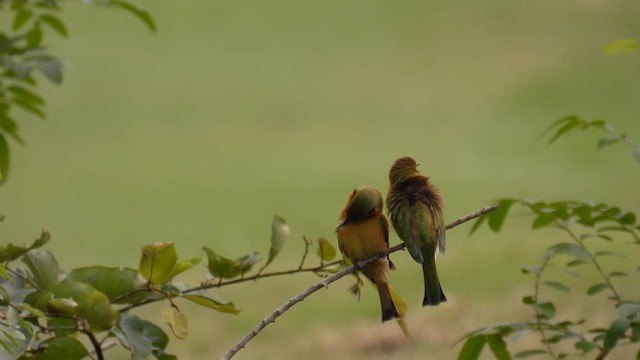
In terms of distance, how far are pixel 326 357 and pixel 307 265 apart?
0.22m

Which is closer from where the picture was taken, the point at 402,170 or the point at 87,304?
the point at 87,304

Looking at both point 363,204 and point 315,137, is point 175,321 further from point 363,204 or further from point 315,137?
point 315,137

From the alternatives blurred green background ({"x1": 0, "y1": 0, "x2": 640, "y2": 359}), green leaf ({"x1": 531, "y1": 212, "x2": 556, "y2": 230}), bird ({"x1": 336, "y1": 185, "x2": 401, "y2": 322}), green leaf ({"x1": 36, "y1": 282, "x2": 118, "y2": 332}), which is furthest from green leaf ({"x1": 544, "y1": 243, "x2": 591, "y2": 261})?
blurred green background ({"x1": 0, "y1": 0, "x2": 640, "y2": 359})

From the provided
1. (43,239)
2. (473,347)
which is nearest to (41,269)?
(43,239)

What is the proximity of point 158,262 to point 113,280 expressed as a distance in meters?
0.06

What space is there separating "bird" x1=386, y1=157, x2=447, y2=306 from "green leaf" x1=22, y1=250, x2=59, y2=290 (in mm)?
256

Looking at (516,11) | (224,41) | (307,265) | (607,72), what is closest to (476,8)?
(516,11)

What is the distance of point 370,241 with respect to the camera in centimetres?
85

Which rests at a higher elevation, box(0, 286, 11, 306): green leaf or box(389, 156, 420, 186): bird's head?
box(389, 156, 420, 186): bird's head

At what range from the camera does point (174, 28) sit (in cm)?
248

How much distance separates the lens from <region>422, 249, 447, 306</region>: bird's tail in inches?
28.0

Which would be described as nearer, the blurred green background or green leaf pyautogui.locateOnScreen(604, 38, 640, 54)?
green leaf pyautogui.locateOnScreen(604, 38, 640, 54)

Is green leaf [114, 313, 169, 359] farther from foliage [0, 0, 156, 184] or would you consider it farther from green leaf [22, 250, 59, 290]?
foliage [0, 0, 156, 184]

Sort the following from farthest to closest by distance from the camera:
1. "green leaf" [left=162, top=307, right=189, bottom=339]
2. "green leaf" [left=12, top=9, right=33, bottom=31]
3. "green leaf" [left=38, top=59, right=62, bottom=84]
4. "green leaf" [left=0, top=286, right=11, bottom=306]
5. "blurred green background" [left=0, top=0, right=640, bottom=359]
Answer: "blurred green background" [left=0, top=0, right=640, bottom=359] < "green leaf" [left=12, top=9, right=33, bottom=31] < "green leaf" [left=38, top=59, right=62, bottom=84] < "green leaf" [left=162, top=307, right=189, bottom=339] < "green leaf" [left=0, top=286, right=11, bottom=306]
